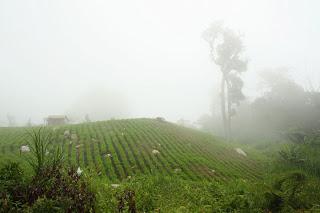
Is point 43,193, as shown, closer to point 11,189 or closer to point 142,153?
point 11,189

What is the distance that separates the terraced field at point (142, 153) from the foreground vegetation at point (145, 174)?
0.07 metres

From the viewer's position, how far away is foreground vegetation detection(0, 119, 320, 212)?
5.87 meters

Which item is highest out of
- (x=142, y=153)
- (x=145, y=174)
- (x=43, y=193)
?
(x=43, y=193)

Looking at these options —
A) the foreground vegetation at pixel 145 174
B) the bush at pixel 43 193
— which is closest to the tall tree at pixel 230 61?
the foreground vegetation at pixel 145 174

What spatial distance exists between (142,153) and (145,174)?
12.4 feet

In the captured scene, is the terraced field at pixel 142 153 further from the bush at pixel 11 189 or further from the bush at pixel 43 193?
the bush at pixel 43 193

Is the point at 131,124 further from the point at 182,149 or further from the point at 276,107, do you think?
the point at 276,107

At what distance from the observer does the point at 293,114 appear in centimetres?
3575

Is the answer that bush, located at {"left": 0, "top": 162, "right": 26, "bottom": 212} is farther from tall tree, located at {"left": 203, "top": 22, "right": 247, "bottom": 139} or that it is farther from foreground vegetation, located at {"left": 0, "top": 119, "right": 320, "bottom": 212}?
tall tree, located at {"left": 203, "top": 22, "right": 247, "bottom": 139}

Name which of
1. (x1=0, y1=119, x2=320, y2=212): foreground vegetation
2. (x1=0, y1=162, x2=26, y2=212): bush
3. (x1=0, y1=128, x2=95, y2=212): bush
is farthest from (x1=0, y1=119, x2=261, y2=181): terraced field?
(x1=0, y1=128, x2=95, y2=212): bush

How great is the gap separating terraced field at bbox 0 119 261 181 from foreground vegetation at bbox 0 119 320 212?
0.23 ft

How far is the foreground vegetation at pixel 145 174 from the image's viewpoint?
587cm

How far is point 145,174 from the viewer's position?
46.5ft

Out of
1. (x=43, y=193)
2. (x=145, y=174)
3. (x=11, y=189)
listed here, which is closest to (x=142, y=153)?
(x=145, y=174)
